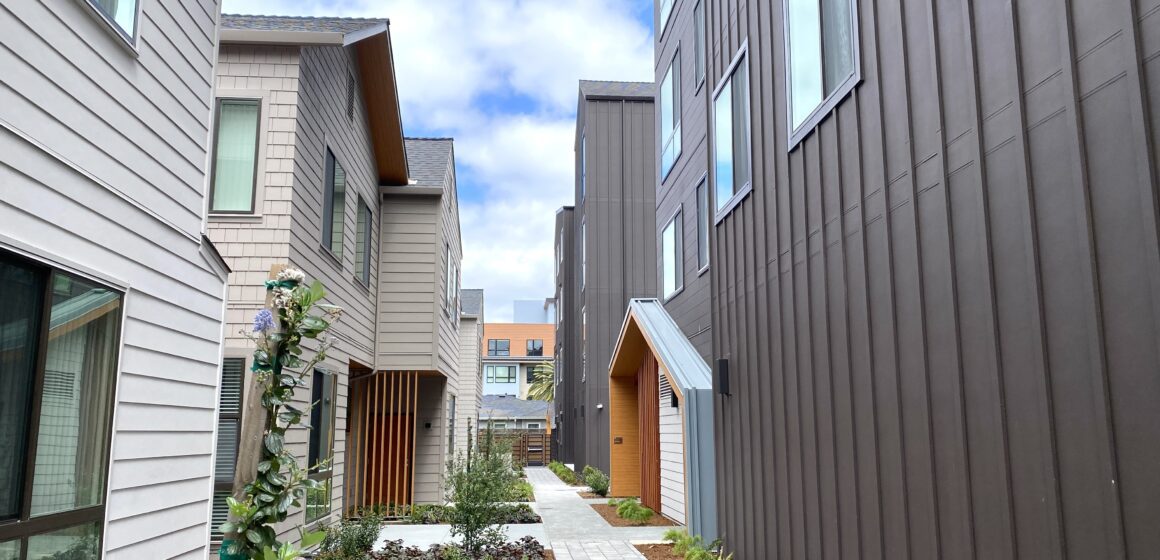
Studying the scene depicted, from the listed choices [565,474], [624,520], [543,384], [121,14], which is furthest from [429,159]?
[543,384]

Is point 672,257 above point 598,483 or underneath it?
above

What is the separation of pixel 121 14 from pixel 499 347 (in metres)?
61.4

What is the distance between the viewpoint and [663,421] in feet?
45.7

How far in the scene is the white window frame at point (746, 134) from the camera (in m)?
8.56

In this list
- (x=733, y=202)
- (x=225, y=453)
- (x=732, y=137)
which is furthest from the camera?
(x=732, y=137)

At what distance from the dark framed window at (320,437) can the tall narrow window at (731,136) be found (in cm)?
510

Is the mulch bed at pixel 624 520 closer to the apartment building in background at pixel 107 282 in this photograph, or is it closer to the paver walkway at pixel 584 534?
the paver walkway at pixel 584 534

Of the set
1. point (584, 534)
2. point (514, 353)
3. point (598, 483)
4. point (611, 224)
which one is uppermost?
point (611, 224)

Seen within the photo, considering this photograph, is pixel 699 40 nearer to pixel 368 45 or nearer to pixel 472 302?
pixel 368 45

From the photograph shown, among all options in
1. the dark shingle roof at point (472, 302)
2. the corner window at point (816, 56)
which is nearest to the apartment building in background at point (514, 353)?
the dark shingle roof at point (472, 302)

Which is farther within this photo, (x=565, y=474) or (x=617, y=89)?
(x=565, y=474)

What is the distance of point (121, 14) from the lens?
4.79 metres

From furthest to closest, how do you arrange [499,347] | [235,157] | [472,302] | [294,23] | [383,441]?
[499,347] < [472,302] < [383,441] < [294,23] < [235,157]

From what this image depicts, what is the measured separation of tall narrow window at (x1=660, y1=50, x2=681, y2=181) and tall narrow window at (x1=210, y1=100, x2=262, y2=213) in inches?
329
